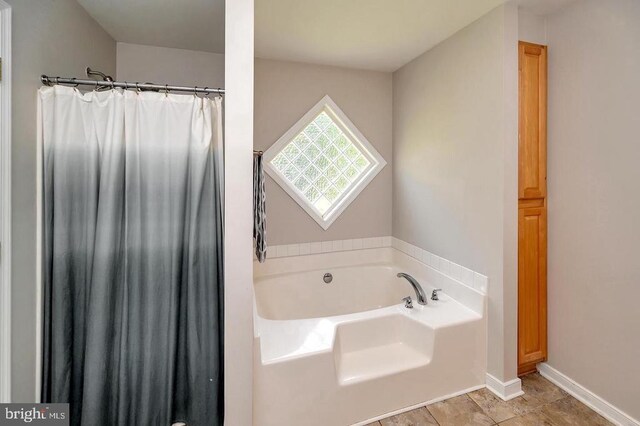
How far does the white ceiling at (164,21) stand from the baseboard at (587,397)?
10.7 feet

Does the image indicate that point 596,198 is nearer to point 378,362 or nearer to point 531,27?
point 531,27

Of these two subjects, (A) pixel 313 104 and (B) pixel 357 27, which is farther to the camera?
(A) pixel 313 104

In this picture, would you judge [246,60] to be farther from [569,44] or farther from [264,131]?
[569,44]

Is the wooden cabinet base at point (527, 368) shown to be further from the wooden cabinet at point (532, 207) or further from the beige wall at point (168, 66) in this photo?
the beige wall at point (168, 66)

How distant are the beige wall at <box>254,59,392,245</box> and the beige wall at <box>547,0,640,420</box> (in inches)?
57.3

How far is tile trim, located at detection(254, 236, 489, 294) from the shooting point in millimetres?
2283

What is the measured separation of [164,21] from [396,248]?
2.73 meters

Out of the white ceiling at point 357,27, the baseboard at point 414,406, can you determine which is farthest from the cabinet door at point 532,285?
the white ceiling at point 357,27

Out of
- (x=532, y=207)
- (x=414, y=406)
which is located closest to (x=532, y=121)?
(x=532, y=207)

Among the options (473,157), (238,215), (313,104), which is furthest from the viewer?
(313,104)

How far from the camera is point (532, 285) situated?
7.24 feet

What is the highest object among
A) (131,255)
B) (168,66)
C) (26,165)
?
(168,66)

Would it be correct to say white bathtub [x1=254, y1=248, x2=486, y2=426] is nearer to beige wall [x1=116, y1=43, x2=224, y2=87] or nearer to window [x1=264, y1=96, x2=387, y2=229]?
window [x1=264, y1=96, x2=387, y2=229]

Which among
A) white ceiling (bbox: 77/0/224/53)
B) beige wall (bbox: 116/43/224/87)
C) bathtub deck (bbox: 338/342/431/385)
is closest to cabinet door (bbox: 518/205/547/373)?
bathtub deck (bbox: 338/342/431/385)
